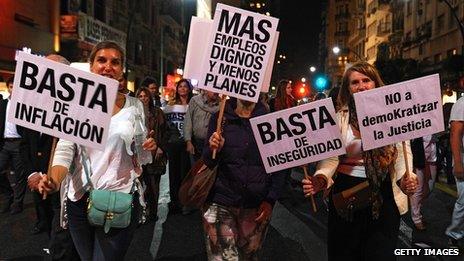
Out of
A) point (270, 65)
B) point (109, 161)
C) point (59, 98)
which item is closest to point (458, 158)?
point (270, 65)

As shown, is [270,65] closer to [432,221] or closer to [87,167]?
[87,167]

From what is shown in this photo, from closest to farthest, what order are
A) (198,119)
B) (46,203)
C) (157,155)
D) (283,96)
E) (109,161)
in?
(109,161)
(46,203)
(157,155)
(198,119)
(283,96)

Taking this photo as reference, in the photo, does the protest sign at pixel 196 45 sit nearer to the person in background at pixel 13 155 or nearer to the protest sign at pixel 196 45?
the protest sign at pixel 196 45

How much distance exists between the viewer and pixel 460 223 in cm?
623

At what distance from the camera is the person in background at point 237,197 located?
3.87m

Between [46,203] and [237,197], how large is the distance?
143 inches

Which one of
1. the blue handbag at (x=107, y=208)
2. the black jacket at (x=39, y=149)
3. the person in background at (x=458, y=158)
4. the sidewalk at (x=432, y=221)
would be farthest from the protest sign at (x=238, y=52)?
the sidewalk at (x=432, y=221)

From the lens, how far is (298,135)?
3910mm

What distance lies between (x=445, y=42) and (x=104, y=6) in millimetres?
21068

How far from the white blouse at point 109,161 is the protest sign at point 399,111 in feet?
5.09

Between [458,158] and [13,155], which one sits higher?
[458,158]

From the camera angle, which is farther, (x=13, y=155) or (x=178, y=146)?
(x=178, y=146)

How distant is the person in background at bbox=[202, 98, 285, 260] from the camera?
12.7ft

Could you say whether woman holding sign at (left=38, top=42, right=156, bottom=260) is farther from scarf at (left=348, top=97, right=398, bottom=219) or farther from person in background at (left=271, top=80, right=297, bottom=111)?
person in background at (left=271, top=80, right=297, bottom=111)
